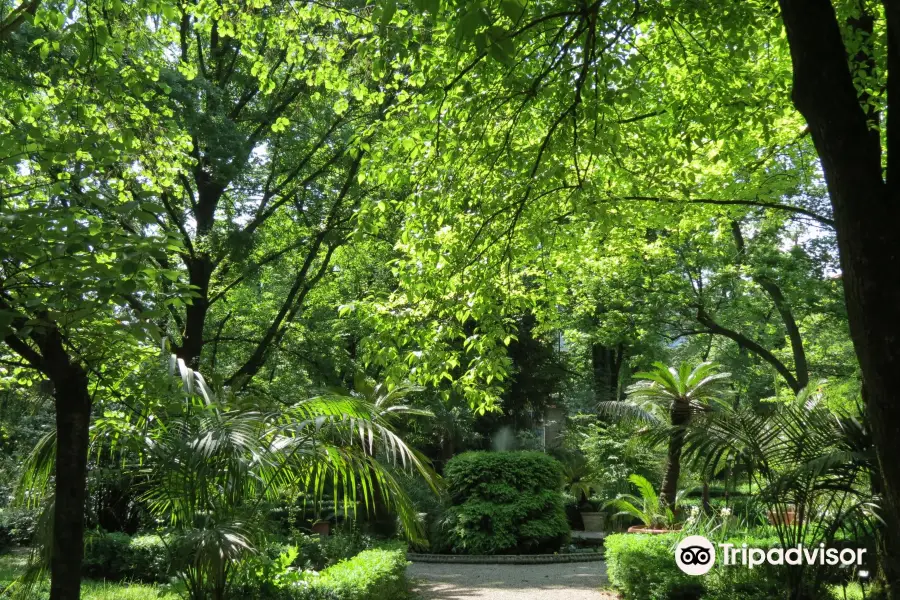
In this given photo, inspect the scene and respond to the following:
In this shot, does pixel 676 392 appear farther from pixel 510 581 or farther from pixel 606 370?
pixel 606 370

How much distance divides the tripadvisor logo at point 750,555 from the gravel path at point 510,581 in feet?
7.53

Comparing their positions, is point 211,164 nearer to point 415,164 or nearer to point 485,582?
point 415,164

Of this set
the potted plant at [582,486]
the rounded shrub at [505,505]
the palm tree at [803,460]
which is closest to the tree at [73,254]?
the palm tree at [803,460]

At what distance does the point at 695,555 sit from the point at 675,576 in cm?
39

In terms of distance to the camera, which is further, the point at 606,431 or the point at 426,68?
the point at 606,431

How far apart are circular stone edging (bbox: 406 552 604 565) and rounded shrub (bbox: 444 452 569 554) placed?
0.97 feet

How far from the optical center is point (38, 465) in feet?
21.6

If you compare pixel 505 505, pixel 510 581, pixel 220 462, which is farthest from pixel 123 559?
pixel 505 505

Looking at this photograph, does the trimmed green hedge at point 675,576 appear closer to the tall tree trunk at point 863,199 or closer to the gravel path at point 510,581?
the gravel path at point 510,581

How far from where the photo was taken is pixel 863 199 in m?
3.51

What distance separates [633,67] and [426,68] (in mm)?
1734

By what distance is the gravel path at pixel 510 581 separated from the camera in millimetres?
11633

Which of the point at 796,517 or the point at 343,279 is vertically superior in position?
the point at 343,279

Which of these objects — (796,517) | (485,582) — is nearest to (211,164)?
(485,582)
